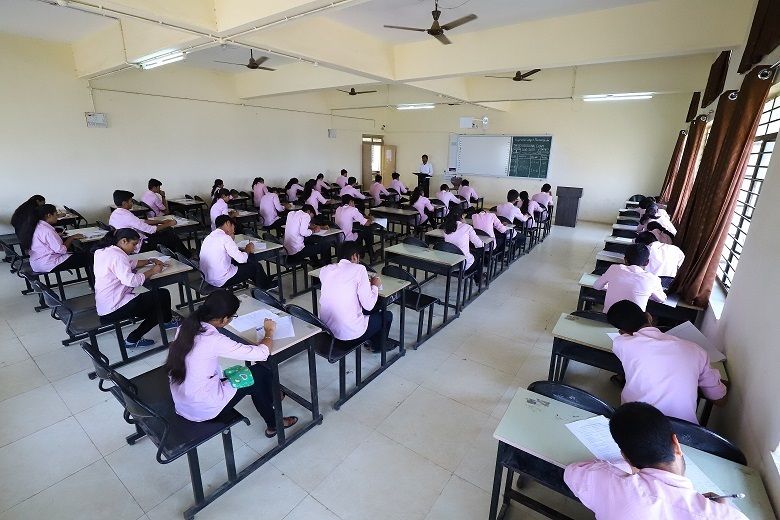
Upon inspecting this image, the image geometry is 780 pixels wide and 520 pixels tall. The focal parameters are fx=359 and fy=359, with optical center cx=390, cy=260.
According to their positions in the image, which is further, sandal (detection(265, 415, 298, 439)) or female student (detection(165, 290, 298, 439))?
sandal (detection(265, 415, 298, 439))

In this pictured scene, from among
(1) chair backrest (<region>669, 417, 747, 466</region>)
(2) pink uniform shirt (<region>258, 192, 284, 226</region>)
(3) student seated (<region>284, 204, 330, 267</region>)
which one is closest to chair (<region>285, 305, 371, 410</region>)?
(1) chair backrest (<region>669, 417, 747, 466</region>)

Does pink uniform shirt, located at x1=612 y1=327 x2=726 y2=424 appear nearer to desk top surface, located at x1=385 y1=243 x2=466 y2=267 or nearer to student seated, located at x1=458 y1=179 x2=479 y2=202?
desk top surface, located at x1=385 y1=243 x2=466 y2=267

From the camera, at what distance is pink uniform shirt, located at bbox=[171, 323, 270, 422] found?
190 cm

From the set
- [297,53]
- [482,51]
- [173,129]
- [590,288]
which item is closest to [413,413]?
[590,288]

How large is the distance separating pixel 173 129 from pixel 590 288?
9089mm

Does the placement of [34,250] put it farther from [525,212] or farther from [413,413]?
[525,212]

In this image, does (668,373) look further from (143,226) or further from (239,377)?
(143,226)

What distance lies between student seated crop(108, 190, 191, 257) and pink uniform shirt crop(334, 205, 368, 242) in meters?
2.55

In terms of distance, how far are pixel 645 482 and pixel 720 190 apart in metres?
3.06

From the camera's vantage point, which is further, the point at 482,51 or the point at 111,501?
the point at 482,51

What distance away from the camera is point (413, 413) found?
2891 millimetres

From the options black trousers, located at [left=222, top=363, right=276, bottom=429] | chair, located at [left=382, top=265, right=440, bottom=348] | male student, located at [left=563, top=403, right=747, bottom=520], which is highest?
male student, located at [left=563, top=403, right=747, bottom=520]

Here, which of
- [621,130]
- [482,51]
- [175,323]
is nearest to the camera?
[175,323]

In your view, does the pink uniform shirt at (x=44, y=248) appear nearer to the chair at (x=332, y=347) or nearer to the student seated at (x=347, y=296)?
the chair at (x=332, y=347)
